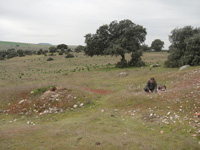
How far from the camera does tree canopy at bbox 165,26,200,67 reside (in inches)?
947

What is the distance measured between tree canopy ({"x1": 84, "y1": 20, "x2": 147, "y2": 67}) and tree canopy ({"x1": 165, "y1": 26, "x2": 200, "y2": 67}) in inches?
202

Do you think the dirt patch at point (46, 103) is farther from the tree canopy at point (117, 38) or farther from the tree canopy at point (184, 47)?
the tree canopy at point (184, 47)

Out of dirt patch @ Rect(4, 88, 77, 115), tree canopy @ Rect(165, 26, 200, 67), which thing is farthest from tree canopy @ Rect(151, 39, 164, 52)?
dirt patch @ Rect(4, 88, 77, 115)

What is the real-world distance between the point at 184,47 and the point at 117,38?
10.4 m

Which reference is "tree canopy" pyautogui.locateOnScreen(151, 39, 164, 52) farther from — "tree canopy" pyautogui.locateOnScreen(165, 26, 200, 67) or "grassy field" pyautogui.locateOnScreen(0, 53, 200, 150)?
"grassy field" pyautogui.locateOnScreen(0, 53, 200, 150)

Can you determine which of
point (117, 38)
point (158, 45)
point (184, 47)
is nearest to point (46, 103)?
point (117, 38)

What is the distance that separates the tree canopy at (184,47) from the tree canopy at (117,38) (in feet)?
16.8

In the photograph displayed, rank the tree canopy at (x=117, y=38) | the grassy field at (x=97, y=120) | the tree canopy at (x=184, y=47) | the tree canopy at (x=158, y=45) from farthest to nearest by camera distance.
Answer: the tree canopy at (x=158, y=45) < the tree canopy at (x=117, y=38) < the tree canopy at (x=184, y=47) < the grassy field at (x=97, y=120)

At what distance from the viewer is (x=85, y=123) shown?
29.6ft

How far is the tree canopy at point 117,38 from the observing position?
2940cm

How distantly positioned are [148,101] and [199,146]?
501 cm

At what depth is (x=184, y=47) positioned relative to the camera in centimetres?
2670

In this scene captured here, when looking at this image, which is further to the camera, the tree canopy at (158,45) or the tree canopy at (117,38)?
the tree canopy at (158,45)

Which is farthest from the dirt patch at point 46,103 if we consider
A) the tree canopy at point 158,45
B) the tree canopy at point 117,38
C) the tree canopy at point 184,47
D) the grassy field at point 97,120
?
the tree canopy at point 158,45
